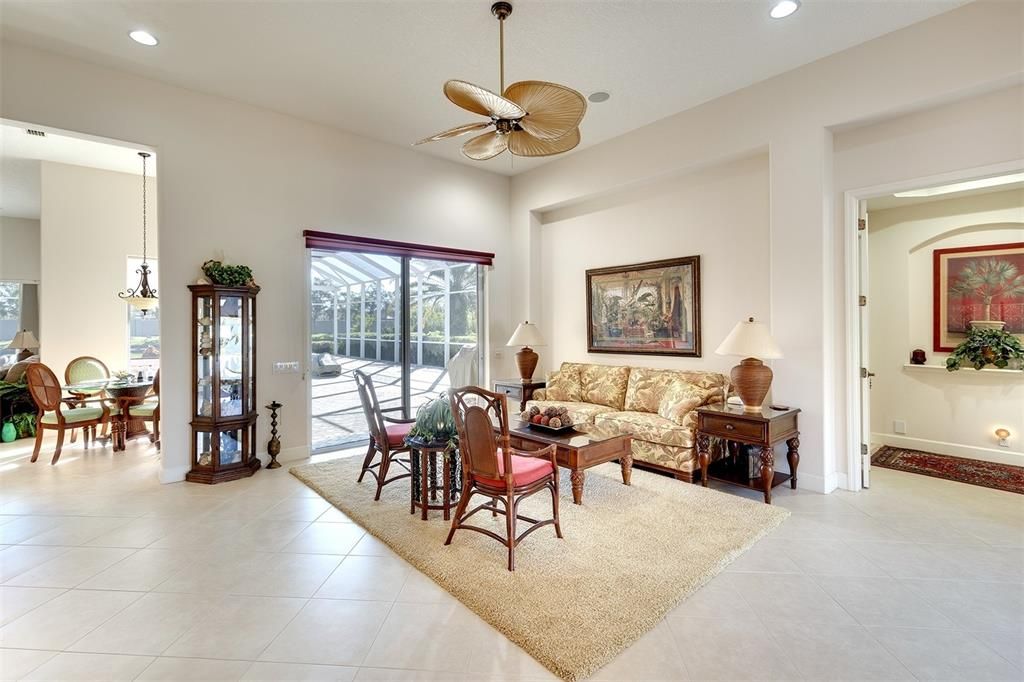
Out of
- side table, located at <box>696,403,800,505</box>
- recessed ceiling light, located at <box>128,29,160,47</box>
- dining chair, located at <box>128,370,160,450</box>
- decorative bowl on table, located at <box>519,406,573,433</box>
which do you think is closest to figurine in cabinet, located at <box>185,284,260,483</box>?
dining chair, located at <box>128,370,160,450</box>

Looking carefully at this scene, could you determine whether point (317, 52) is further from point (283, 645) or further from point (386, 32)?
point (283, 645)

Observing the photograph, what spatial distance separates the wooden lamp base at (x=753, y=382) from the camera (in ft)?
12.6

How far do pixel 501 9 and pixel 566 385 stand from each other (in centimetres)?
384

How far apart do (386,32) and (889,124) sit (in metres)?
4.02

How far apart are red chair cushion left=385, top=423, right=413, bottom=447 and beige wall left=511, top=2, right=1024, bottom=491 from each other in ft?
10.6

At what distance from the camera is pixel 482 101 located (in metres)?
2.54

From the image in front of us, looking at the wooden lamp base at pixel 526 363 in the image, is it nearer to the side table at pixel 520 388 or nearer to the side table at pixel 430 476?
the side table at pixel 520 388

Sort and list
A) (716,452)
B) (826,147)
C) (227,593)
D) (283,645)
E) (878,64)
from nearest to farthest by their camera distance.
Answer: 1. (283,645)
2. (227,593)
3. (878,64)
4. (826,147)
5. (716,452)

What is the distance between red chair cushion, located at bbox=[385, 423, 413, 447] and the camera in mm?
3684

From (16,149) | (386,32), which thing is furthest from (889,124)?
(16,149)

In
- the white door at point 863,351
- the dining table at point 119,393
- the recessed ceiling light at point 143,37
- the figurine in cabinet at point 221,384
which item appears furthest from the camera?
the dining table at point 119,393

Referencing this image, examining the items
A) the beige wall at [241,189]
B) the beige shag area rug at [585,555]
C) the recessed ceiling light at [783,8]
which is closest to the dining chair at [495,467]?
the beige shag area rug at [585,555]

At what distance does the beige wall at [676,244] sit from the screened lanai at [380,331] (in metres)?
1.23

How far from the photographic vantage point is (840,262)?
3920mm
